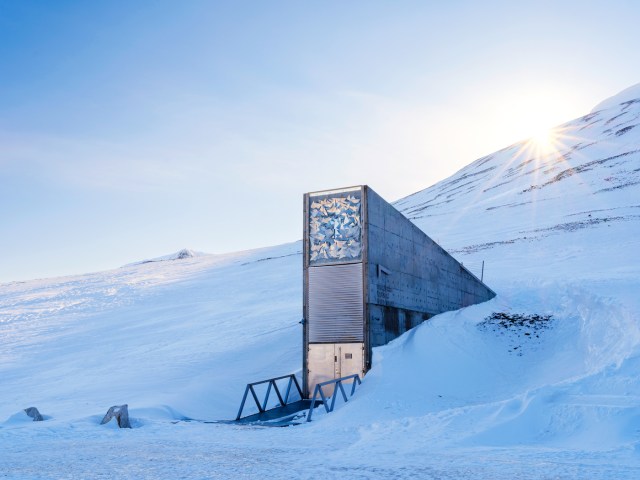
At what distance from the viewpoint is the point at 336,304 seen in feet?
65.4

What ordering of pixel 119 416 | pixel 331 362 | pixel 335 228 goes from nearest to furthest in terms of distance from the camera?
pixel 119 416, pixel 331 362, pixel 335 228

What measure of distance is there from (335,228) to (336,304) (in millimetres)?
2476

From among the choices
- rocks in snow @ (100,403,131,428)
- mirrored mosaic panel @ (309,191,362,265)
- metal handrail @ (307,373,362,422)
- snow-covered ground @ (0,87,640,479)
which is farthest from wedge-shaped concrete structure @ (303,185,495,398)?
rocks in snow @ (100,403,131,428)

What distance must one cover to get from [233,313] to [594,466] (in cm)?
2593

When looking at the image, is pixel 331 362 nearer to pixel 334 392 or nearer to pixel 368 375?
pixel 368 375

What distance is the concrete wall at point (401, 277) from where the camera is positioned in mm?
19953

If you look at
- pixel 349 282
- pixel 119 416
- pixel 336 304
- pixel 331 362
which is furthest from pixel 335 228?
pixel 119 416

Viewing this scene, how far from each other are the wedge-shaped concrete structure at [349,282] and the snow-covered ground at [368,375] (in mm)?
938

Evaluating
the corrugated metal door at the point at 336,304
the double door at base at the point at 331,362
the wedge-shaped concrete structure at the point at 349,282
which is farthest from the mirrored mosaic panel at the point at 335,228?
the double door at base at the point at 331,362

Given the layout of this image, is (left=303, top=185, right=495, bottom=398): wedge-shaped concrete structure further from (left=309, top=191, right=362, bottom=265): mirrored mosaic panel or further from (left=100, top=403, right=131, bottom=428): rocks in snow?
(left=100, top=403, right=131, bottom=428): rocks in snow

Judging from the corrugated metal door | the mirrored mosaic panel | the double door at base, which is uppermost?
the mirrored mosaic panel

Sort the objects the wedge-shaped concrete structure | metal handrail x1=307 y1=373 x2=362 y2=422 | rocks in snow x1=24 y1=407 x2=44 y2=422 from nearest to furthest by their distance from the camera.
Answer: rocks in snow x1=24 y1=407 x2=44 y2=422 < metal handrail x1=307 y1=373 x2=362 y2=422 < the wedge-shaped concrete structure

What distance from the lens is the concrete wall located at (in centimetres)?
1995

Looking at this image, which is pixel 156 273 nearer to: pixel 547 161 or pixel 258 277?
pixel 258 277
